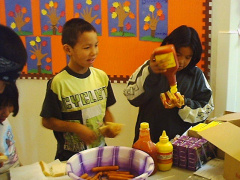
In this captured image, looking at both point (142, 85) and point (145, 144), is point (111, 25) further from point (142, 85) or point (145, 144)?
point (145, 144)

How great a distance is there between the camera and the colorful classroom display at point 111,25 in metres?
1.70

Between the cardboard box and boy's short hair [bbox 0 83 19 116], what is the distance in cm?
61

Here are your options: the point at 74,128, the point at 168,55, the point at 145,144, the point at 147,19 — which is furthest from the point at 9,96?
the point at 147,19

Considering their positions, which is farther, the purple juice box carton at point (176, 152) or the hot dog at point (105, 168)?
the purple juice box carton at point (176, 152)

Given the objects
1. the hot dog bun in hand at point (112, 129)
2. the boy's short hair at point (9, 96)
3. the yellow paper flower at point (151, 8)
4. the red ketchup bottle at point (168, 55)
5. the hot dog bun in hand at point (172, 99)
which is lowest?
the hot dog bun in hand at point (112, 129)

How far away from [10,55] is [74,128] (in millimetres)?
467

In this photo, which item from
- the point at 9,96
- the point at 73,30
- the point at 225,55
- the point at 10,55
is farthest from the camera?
the point at 225,55

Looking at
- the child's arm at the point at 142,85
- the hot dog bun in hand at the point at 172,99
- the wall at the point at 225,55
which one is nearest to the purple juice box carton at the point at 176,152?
the hot dog bun in hand at the point at 172,99

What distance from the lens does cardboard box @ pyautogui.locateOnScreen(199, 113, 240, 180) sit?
0.88 meters

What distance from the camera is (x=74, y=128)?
1200 millimetres

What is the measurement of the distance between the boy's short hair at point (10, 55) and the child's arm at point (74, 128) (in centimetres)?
39

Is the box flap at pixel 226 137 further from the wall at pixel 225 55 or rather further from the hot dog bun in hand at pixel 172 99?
the wall at pixel 225 55

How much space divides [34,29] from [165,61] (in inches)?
51.3

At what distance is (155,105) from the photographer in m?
1.37
